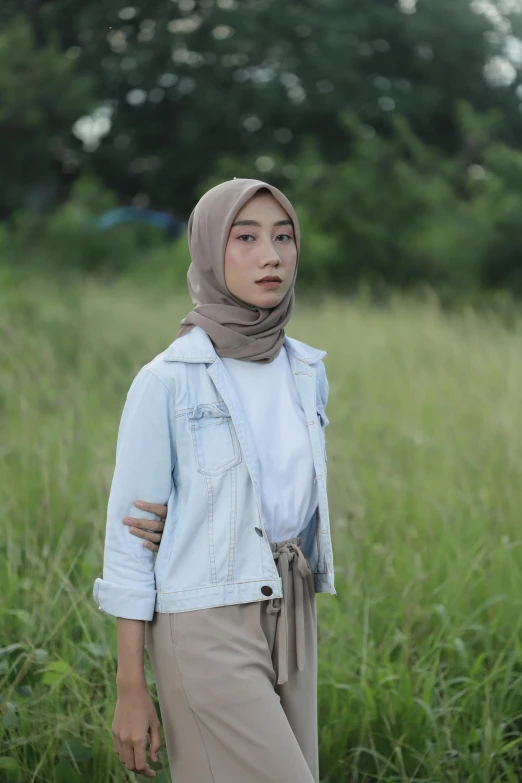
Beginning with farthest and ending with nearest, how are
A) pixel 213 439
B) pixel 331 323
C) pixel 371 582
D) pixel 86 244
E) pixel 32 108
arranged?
1. pixel 32 108
2. pixel 86 244
3. pixel 331 323
4. pixel 371 582
5. pixel 213 439

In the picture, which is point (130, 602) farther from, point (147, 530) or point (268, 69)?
point (268, 69)

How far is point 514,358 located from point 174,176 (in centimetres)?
1876

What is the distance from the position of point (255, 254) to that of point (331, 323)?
7000 millimetres

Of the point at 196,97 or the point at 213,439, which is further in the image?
the point at 196,97

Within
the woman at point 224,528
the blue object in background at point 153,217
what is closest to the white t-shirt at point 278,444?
the woman at point 224,528

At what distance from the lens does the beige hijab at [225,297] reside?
1.74 metres

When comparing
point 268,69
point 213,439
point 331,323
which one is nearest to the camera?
point 213,439

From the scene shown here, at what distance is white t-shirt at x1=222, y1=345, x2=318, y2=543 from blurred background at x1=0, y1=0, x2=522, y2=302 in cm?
1480

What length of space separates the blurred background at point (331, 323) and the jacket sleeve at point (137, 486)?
81 cm

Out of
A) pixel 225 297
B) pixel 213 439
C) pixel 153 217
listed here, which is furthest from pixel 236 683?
pixel 153 217

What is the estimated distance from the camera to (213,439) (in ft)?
5.63

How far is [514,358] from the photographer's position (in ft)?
20.4

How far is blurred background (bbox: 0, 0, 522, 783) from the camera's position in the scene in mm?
2586

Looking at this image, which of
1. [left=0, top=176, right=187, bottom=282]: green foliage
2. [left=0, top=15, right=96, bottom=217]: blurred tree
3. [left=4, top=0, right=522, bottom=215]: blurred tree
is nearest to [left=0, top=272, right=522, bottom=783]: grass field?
[left=0, top=176, right=187, bottom=282]: green foliage
